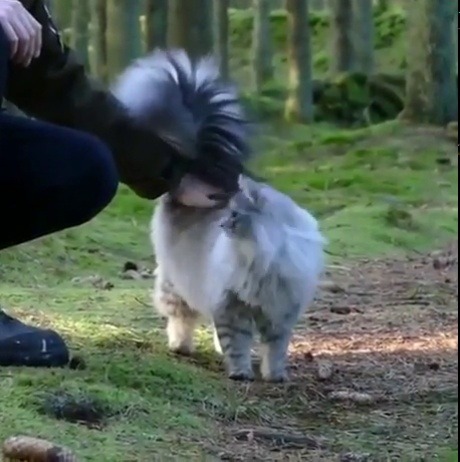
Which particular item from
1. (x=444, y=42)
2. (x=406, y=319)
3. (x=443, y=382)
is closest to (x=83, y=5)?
(x=444, y=42)

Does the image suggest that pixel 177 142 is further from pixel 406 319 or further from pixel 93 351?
pixel 406 319

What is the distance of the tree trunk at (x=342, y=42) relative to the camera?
17.7 metres

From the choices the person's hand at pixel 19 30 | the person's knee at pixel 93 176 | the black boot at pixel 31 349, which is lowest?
the black boot at pixel 31 349

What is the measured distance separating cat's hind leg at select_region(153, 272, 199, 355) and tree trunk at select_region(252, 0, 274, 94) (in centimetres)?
1513

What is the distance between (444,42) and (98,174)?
1138cm

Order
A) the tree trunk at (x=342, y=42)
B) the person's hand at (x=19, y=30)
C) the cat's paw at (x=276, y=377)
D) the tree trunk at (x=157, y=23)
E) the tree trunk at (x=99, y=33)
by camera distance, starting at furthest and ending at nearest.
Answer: the tree trunk at (x=342, y=42) → the tree trunk at (x=99, y=33) → the tree trunk at (x=157, y=23) → the cat's paw at (x=276, y=377) → the person's hand at (x=19, y=30)

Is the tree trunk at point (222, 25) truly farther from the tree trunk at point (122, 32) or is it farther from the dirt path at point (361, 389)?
the dirt path at point (361, 389)

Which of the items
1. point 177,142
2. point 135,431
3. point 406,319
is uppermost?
point 177,142

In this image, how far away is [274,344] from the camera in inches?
152

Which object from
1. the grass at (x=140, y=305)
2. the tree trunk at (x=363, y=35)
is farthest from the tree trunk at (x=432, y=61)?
the tree trunk at (x=363, y=35)

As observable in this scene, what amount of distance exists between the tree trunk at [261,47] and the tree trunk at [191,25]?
9017 mm

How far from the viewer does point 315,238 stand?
3.96 m

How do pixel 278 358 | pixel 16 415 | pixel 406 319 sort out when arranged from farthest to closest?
pixel 406 319 < pixel 278 358 < pixel 16 415

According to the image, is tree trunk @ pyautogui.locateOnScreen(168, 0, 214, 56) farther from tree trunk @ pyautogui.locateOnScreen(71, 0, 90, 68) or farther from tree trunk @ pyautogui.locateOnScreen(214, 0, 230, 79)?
tree trunk @ pyautogui.locateOnScreen(71, 0, 90, 68)
